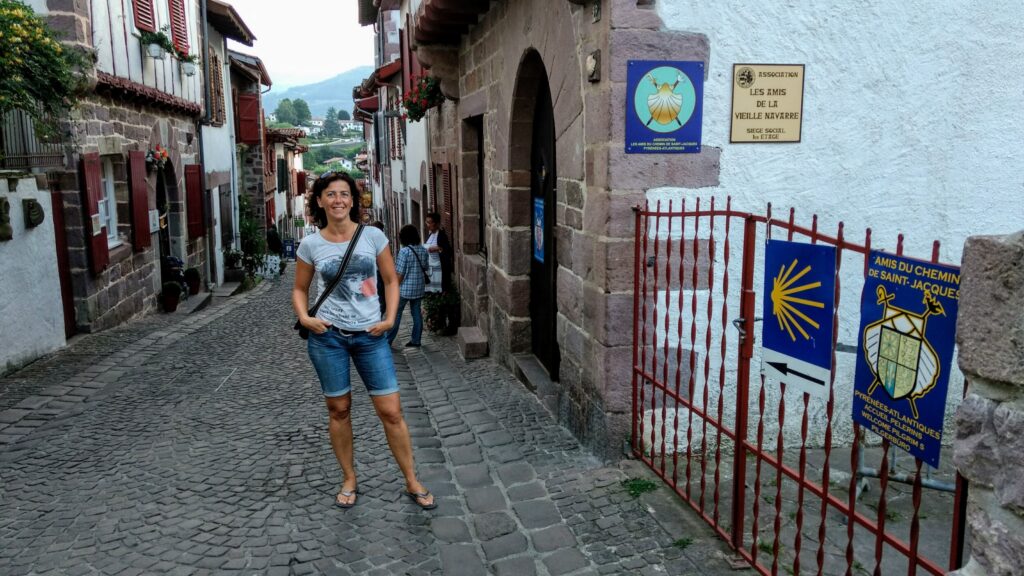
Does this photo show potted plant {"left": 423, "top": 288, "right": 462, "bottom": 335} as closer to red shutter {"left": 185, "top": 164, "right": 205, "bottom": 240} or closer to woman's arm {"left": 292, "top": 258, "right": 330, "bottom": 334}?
woman's arm {"left": 292, "top": 258, "right": 330, "bottom": 334}

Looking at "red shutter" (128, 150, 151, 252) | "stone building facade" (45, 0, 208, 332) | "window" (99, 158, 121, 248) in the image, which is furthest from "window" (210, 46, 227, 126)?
"window" (99, 158, 121, 248)

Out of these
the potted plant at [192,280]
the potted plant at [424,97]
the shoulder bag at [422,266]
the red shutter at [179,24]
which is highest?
the red shutter at [179,24]

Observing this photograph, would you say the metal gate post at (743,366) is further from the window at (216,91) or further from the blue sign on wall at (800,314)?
the window at (216,91)

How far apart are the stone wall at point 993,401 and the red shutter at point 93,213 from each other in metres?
8.92

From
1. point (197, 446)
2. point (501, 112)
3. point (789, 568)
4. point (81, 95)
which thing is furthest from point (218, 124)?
point (789, 568)

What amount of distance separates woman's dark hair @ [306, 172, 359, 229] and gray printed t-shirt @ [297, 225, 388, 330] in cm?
17

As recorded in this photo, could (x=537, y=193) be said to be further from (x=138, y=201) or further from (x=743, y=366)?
(x=138, y=201)

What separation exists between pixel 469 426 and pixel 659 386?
5.37ft

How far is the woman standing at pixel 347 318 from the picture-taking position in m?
3.78

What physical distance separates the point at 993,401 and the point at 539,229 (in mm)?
4478

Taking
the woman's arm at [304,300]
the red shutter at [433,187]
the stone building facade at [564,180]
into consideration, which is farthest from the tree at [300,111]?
the woman's arm at [304,300]

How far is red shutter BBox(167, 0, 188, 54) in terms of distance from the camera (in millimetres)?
12602

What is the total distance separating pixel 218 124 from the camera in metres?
16.8

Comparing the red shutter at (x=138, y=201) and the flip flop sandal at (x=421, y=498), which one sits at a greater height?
the red shutter at (x=138, y=201)
